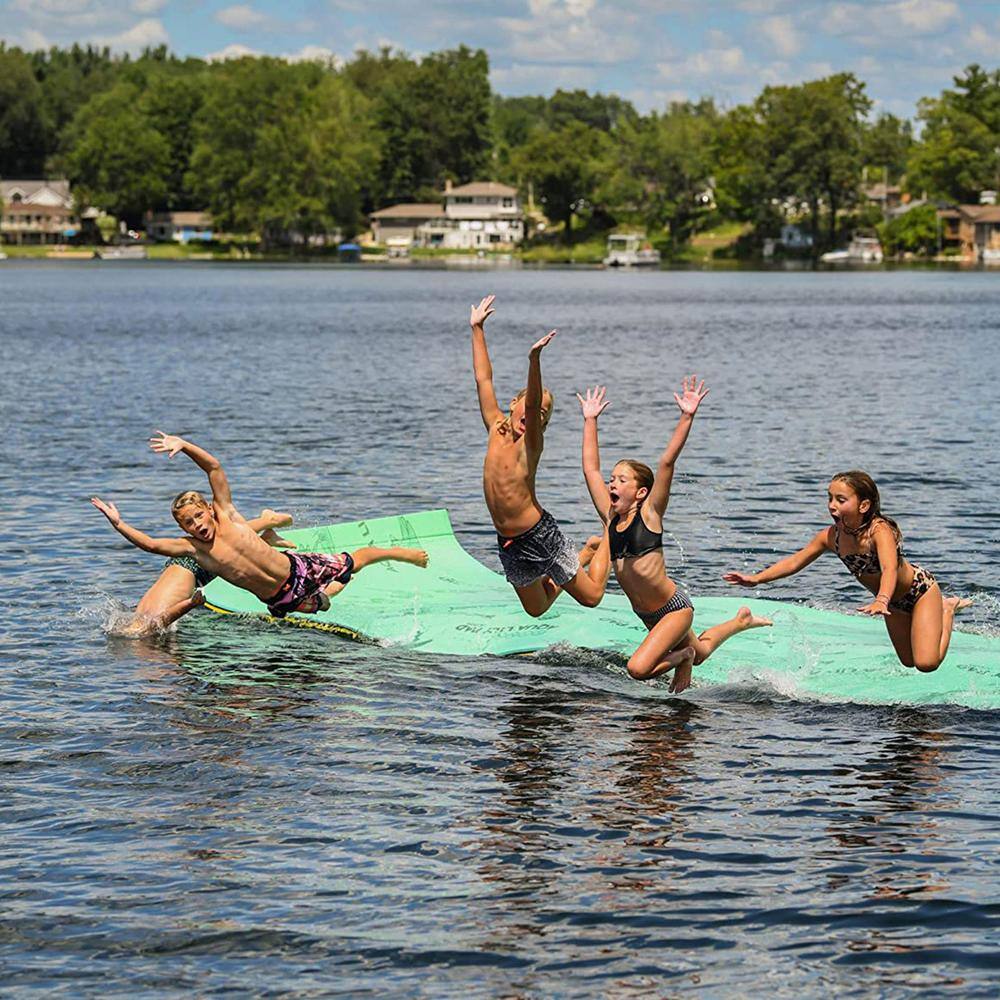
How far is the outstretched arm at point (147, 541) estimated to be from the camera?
14.7m

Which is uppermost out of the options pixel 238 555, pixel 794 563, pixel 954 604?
pixel 794 563

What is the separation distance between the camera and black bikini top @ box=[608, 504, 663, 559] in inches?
525

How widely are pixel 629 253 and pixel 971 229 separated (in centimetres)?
3555

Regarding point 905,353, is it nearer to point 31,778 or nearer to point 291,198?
point 31,778

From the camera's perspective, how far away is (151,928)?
31.4 ft

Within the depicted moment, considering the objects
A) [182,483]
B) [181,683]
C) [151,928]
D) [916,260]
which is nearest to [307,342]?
[182,483]

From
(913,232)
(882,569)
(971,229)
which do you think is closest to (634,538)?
(882,569)

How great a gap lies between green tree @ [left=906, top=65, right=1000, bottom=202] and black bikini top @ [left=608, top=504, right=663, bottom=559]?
569 ft

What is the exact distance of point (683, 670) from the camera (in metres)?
14.0

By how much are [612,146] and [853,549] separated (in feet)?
573

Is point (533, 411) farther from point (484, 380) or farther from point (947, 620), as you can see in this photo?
point (947, 620)

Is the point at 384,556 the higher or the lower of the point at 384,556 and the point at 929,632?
the higher

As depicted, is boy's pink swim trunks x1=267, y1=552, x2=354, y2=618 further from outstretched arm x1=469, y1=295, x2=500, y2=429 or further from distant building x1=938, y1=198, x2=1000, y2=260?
distant building x1=938, y1=198, x2=1000, y2=260

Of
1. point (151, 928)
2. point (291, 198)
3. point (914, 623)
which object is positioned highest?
point (291, 198)
